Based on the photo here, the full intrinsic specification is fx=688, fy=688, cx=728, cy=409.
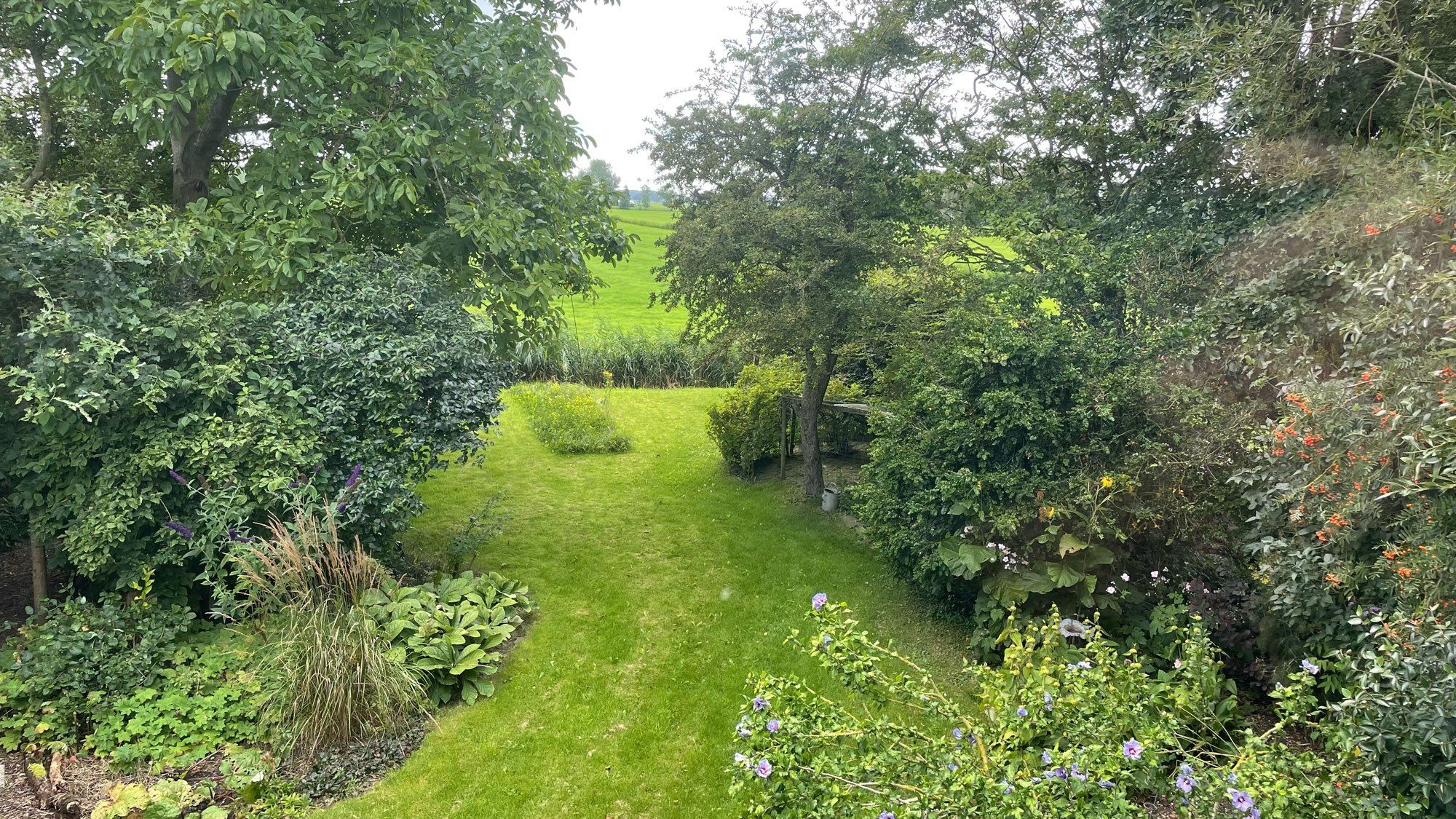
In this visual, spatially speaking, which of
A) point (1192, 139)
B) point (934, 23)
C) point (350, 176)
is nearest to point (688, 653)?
point (350, 176)

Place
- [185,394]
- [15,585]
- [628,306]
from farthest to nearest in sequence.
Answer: [628,306] < [15,585] < [185,394]

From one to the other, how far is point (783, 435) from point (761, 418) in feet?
1.33

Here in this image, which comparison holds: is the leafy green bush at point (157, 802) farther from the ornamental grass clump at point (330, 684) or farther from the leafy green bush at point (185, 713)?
the ornamental grass clump at point (330, 684)

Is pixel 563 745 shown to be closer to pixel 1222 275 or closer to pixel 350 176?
pixel 350 176

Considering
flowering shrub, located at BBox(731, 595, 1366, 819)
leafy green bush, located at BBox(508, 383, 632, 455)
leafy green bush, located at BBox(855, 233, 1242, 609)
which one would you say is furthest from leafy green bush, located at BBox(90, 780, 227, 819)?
leafy green bush, located at BBox(508, 383, 632, 455)

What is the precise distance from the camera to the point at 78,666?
159 inches

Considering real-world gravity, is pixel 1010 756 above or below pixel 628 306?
below

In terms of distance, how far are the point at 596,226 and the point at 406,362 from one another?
9.48 ft

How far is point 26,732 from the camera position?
12.4 feet

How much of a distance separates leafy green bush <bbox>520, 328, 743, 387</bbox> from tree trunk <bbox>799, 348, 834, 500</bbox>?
7.06 m

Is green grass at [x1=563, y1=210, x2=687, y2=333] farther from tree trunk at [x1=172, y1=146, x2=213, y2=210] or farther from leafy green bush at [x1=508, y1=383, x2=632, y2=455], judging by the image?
tree trunk at [x1=172, y1=146, x2=213, y2=210]

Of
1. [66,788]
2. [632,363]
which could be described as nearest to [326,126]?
[66,788]

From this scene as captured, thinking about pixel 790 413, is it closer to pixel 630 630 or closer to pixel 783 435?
pixel 783 435

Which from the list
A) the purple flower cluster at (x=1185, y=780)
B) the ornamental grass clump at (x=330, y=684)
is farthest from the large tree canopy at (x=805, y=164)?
the purple flower cluster at (x=1185, y=780)
